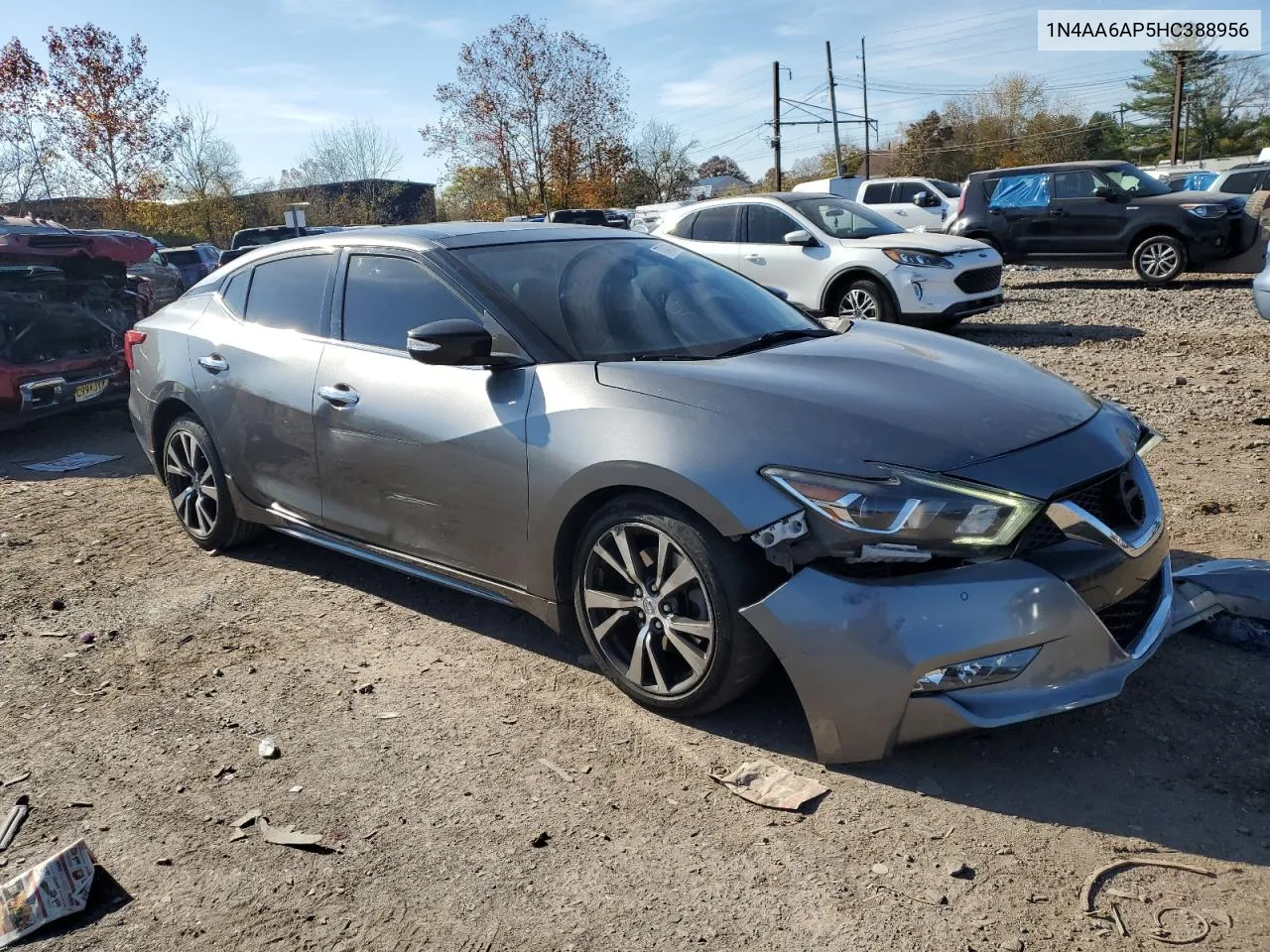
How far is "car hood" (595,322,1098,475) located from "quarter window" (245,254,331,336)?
67.6 inches

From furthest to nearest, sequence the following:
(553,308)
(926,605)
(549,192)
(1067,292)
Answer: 1. (549,192)
2. (1067,292)
3. (553,308)
4. (926,605)

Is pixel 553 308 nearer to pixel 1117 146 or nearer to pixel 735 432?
pixel 735 432

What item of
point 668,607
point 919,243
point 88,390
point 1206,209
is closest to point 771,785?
point 668,607

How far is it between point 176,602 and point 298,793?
6.64 ft

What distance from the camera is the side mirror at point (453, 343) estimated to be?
3.67 m

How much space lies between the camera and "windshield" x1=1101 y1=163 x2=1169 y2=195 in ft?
49.3

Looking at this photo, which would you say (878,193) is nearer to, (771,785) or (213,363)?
(213,363)

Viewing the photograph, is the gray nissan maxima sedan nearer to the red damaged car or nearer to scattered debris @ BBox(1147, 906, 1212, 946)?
scattered debris @ BBox(1147, 906, 1212, 946)

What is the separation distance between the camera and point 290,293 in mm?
4844

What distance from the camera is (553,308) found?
396 centimetres

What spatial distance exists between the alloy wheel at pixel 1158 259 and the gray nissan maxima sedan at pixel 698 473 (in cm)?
1234

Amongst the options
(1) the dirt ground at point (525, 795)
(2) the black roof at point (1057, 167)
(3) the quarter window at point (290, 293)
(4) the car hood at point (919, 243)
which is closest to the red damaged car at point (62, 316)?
(3) the quarter window at point (290, 293)

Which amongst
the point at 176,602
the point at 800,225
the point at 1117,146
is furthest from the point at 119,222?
the point at 1117,146

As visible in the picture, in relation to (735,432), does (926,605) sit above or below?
below
